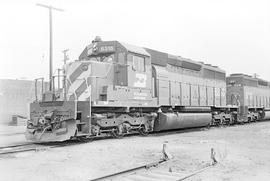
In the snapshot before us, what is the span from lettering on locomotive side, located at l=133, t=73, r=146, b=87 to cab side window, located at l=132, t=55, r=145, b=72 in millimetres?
212

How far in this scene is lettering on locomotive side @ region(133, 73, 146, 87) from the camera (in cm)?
1248

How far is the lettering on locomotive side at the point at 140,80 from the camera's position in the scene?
12.5 m

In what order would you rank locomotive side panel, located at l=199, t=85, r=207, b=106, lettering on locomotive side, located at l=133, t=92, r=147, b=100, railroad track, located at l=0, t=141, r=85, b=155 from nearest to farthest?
railroad track, located at l=0, t=141, r=85, b=155
lettering on locomotive side, located at l=133, t=92, r=147, b=100
locomotive side panel, located at l=199, t=85, r=207, b=106

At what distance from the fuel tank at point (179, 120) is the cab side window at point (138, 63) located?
7.88 feet

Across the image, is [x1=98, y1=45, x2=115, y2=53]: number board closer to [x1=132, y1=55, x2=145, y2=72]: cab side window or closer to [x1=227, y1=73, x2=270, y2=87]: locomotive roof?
[x1=132, y1=55, x2=145, y2=72]: cab side window

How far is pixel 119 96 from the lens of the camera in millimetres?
11719

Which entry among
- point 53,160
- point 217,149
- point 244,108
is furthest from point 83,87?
point 244,108

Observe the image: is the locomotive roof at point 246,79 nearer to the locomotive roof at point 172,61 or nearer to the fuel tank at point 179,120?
the locomotive roof at point 172,61

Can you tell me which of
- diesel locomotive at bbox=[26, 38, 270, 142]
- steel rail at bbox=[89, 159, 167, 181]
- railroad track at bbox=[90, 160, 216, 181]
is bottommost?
railroad track at bbox=[90, 160, 216, 181]

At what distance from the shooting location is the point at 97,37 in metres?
12.8

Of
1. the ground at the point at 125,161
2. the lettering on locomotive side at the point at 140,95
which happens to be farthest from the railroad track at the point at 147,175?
the lettering on locomotive side at the point at 140,95

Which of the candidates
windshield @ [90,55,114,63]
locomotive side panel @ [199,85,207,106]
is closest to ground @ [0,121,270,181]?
windshield @ [90,55,114,63]

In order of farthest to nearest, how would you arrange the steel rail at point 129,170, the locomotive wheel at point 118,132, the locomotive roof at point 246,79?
1. the locomotive roof at point 246,79
2. the locomotive wheel at point 118,132
3. the steel rail at point 129,170

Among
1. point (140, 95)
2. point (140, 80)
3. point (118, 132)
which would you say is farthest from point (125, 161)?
point (140, 80)
